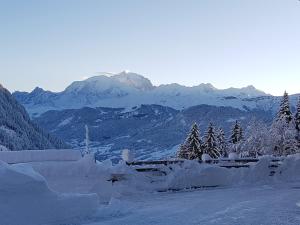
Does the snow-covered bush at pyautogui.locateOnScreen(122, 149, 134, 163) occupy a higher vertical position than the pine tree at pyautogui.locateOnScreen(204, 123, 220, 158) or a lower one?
higher

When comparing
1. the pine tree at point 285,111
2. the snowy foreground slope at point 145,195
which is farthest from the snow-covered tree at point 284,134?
the snowy foreground slope at point 145,195

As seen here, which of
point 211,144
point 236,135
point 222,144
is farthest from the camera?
point 236,135

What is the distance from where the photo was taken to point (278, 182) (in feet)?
67.3

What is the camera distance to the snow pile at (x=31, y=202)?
9852 millimetres

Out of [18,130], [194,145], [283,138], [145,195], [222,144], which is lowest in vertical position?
[222,144]

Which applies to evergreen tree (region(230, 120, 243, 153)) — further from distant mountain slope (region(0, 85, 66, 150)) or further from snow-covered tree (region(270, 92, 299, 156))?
distant mountain slope (region(0, 85, 66, 150))

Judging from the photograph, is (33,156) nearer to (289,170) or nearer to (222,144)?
(289,170)

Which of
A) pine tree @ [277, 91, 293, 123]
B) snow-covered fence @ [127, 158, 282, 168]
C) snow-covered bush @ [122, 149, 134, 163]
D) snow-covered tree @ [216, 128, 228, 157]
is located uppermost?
pine tree @ [277, 91, 293, 123]

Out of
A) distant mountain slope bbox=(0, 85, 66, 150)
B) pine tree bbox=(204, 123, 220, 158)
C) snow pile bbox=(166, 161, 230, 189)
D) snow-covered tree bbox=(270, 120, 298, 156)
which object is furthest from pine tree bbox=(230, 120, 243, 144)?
distant mountain slope bbox=(0, 85, 66, 150)

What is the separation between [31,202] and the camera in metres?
10.2

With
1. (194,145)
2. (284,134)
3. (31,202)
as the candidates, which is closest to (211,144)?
(194,145)

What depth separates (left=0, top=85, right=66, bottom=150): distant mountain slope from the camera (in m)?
136

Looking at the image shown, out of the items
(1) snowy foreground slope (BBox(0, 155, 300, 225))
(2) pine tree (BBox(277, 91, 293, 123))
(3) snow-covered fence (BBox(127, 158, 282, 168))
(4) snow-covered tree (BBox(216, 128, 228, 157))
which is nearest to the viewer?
(1) snowy foreground slope (BBox(0, 155, 300, 225))

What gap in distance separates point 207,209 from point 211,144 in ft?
155
